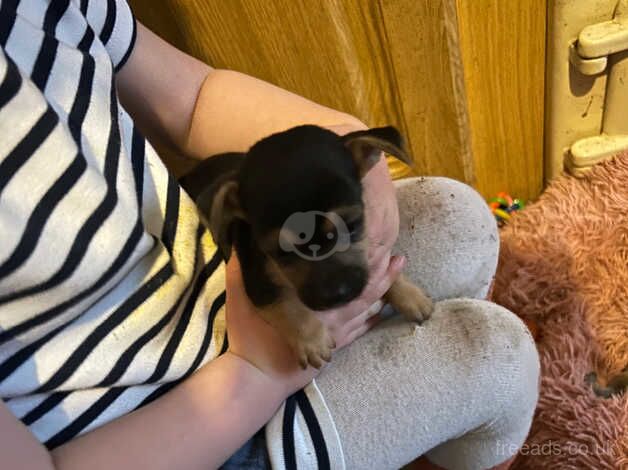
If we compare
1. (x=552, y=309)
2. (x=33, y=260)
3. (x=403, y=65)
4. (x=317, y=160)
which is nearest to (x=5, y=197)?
(x=33, y=260)

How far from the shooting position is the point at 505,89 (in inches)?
51.9

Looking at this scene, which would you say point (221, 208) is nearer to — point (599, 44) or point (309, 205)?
point (309, 205)

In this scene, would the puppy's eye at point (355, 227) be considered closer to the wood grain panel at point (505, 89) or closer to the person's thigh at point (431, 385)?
the person's thigh at point (431, 385)

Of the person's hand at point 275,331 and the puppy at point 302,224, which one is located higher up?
the puppy at point 302,224

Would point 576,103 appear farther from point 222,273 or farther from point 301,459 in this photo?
point 301,459

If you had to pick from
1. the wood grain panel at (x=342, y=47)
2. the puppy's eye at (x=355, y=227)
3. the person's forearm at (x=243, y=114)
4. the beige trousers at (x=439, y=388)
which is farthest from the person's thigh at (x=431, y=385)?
the wood grain panel at (x=342, y=47)

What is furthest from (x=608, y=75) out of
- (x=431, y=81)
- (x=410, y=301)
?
(x=410, y=301)

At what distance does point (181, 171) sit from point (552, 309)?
77 cm

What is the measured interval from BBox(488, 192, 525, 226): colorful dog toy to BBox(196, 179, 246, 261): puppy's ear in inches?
34.9

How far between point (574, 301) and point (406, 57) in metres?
0.57

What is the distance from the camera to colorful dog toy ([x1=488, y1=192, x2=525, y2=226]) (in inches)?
58.8

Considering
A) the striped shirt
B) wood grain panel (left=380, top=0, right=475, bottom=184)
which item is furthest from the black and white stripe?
wood grain panel (left=380, top=0, right=475, bottom=184)

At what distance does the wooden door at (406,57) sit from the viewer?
42.9 inches

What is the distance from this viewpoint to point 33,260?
24.3 inches
